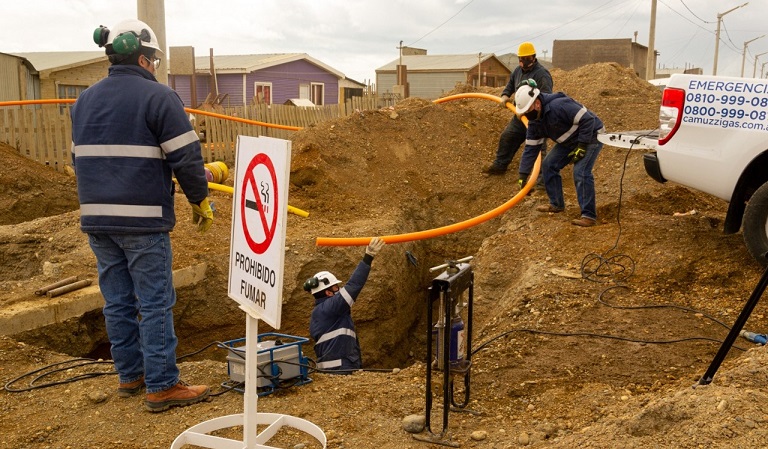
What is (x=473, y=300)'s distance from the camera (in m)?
7.89

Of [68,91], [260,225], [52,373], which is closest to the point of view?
[260,225]

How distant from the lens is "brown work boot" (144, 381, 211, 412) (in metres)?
4.73

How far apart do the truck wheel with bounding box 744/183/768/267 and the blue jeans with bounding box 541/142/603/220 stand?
2.13 meters

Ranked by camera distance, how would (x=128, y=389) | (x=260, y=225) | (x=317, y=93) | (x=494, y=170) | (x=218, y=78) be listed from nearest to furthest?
1. (x=260, y=225)
2. (x=128, y=389)
3. (x=494, y=170)
4. (x=218, y=78)
5. (x=317, y=93)

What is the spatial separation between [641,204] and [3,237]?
8.39 meters

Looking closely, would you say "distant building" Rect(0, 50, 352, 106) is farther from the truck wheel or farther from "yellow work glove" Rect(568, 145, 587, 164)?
the truck wheel

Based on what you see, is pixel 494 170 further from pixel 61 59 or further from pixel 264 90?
pixel 264 90

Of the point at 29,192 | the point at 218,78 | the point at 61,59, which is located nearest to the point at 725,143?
the point at 29,192

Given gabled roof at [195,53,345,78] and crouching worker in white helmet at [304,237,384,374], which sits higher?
gabled roof at [195,53,345,78]

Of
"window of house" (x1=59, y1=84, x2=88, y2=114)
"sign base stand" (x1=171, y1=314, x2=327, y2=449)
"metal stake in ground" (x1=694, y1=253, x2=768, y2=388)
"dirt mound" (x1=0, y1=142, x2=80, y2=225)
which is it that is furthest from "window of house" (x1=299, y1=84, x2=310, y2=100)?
"metal stake in ground" (x1=694, y1=253, x2=768, y2=388)

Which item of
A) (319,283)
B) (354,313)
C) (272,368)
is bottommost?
(354,313)

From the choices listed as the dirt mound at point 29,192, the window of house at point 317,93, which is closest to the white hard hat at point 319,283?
the dirt mound at point 29,192

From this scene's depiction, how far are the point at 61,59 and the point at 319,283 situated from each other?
20677 mm

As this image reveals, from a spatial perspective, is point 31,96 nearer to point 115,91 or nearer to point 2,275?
point 2,275
